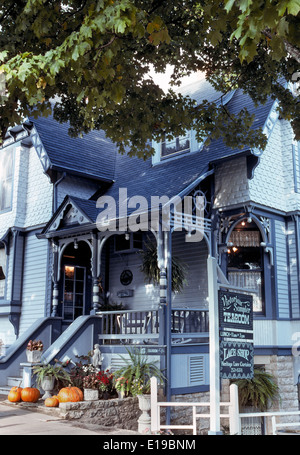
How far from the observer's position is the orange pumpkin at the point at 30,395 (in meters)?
11.4

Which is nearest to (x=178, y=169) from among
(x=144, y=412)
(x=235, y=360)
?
(x=144, y=412)

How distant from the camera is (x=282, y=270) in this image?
1491 centimetres

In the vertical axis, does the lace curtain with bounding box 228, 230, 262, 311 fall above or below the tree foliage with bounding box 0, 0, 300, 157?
below

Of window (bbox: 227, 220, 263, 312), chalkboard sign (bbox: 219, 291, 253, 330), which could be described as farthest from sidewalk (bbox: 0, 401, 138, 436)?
window (bbox: 227, 220, 263, 312)

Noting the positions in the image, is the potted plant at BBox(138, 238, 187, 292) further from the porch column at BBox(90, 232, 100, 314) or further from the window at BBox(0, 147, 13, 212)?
the window at BBox(0, 147, 13, 212)

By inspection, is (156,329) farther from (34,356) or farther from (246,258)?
(246,258)

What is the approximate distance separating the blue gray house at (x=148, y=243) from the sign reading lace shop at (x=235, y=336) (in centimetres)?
514

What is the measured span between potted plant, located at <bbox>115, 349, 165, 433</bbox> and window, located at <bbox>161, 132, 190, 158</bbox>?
22.8 feet

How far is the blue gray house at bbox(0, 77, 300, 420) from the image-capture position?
43.0ft

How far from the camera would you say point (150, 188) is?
49.1ft

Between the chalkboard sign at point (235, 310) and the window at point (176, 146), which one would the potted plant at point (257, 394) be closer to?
the chalkboard sign at point (235, 310)

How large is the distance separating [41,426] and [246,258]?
8111mm

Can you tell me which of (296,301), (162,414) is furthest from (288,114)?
(162,414)

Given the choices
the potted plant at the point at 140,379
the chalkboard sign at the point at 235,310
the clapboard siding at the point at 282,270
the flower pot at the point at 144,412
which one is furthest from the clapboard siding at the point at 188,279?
the chalkboard sign at the point at 235,310
